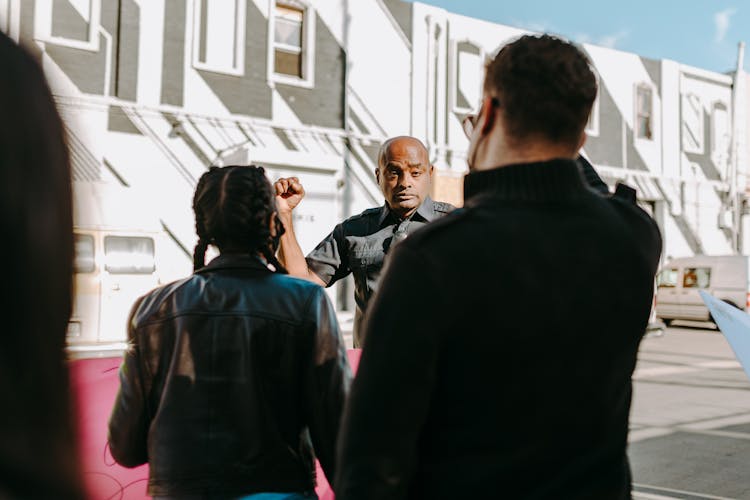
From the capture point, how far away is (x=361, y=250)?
3227 mm

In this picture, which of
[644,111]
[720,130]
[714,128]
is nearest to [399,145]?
[644,111]

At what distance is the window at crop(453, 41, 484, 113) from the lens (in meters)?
18.0

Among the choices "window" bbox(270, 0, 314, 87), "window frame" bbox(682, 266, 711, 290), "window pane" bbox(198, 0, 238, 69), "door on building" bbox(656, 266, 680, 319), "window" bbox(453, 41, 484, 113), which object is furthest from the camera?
"door on building" bbox(656, 266, 680, 319)

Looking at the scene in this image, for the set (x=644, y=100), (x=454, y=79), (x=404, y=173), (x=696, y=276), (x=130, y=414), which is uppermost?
(x=644, y=100)

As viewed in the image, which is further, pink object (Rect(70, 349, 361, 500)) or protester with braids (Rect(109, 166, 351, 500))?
pink object (Rect(70, 349, 361, 500))

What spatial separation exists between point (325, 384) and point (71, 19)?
13.7 m

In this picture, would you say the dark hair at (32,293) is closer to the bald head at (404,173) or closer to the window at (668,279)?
the bald head at (404,173)

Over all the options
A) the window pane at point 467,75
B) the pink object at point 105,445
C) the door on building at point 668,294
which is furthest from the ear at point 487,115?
the door on building at point 668,294

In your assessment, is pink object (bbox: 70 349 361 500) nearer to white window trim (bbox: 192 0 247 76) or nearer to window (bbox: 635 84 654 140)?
white window trim (bbox: 192 0 247 76)

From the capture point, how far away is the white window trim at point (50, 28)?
1309 cm

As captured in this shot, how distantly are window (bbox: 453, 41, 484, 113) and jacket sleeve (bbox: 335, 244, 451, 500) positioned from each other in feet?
56.3

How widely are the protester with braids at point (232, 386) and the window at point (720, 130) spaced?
81.0 feet

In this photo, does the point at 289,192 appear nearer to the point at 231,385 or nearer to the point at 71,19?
the point at 231,385

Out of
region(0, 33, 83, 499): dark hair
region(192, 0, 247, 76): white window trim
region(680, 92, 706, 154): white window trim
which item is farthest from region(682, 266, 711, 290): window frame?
region(0, 33, 83, 499): dark hair
